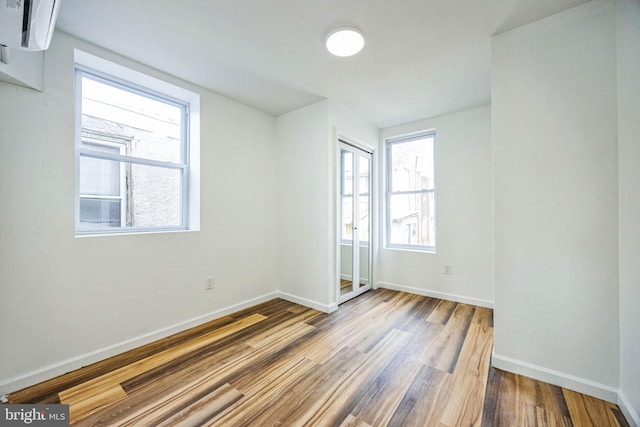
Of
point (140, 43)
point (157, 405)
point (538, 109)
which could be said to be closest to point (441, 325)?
point (538, 109)

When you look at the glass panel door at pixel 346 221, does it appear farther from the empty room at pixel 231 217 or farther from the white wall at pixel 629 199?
the white wall at pixel 629 199

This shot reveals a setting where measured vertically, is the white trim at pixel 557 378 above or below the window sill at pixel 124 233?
below

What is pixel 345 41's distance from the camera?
77.5 inches

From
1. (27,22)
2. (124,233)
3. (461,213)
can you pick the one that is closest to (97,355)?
(124,233)

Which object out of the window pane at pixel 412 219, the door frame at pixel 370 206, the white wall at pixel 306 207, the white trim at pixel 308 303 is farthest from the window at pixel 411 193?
the white trim at pixel 308 303

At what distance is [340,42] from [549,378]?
2.87m

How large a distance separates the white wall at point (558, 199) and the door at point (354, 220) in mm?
1847

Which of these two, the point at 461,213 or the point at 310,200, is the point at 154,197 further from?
the point at 461,213

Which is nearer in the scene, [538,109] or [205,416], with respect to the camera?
[205,416]

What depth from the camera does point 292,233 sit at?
11.4 ft

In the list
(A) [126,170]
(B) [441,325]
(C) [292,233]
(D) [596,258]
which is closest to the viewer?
(D) [596,258]

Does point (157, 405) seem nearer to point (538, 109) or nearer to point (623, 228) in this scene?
point (623, 228)

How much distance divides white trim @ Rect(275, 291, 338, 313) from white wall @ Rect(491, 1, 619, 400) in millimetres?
1665

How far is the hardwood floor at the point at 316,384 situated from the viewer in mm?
1508
